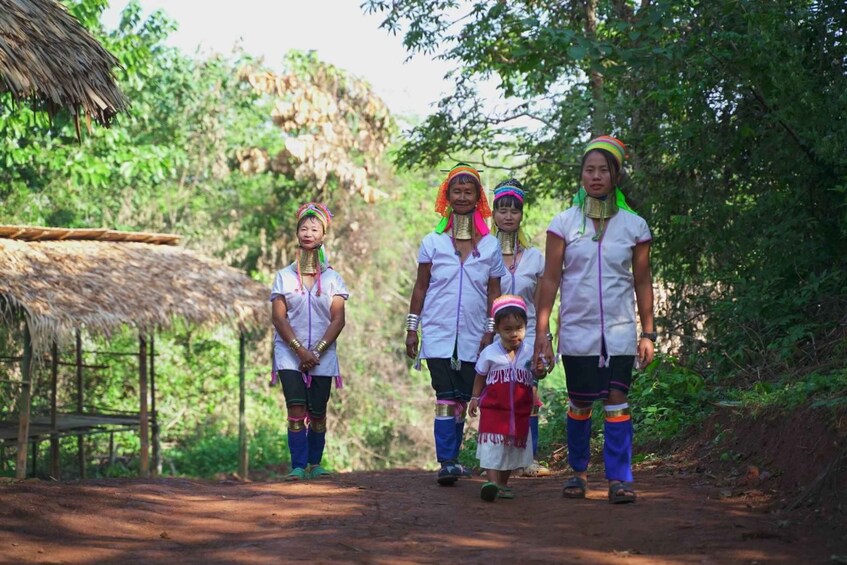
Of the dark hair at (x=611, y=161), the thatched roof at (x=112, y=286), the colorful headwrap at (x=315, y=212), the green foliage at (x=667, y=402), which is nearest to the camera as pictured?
the dark hair at (x=611, y=161)

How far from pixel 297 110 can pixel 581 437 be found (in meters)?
18.3

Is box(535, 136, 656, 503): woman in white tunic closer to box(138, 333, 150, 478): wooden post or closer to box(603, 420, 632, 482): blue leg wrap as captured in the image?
box(603, 420, 632, 482): blue leg wrap

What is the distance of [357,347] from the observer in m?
25.9

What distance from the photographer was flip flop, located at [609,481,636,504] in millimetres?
6238

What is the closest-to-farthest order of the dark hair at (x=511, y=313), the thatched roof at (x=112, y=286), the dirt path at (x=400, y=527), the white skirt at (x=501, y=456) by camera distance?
the dirt path at (x=400, y=527) → the white skirt at (x=501, y=456) → the dark hair at (x=511, y=313) → the thatched roof at (x=112, y=286)

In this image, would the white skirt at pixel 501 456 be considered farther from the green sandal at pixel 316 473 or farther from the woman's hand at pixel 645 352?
the green sandal at pixel 316 473

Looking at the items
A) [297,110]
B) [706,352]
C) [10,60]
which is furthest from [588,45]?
[297,110]

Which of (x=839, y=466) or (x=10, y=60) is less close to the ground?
(x=10, y=60)

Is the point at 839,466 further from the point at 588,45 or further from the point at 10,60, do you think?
the point at 10,60

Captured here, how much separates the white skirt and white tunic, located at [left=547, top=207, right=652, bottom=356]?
2.17 feet

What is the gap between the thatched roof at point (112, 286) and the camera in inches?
487

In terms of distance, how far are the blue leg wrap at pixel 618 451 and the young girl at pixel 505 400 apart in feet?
1.83

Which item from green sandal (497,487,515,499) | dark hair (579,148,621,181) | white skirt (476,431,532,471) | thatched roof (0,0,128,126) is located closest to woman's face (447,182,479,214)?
dark hair (579,148,621,181)

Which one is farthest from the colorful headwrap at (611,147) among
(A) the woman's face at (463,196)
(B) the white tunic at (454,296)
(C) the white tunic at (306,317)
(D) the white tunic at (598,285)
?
(C) the white tunic at (306,317)
